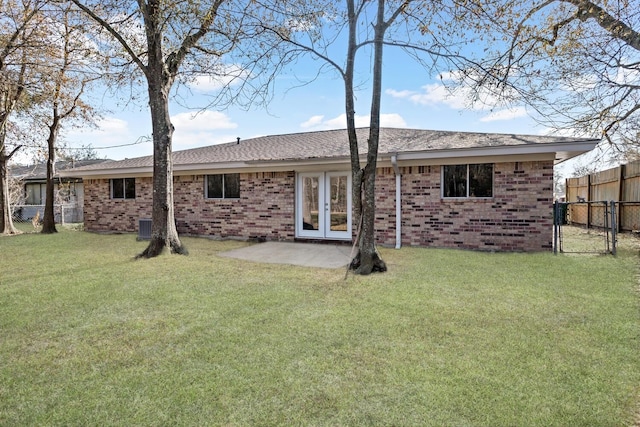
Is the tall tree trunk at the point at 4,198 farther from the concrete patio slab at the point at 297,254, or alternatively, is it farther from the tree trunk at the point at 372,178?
the tree trunk at the point at 372,178

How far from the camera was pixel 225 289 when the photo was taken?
5477 millimetres

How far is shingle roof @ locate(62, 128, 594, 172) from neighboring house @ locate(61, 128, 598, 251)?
1.8 inches

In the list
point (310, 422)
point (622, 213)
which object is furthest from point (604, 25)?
point (310, 422)

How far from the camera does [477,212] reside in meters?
8.86

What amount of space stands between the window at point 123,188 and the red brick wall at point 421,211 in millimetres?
2365

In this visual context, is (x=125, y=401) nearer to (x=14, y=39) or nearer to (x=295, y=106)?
(x=295, y=106)

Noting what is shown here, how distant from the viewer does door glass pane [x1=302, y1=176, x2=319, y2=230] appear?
10641 millimetres

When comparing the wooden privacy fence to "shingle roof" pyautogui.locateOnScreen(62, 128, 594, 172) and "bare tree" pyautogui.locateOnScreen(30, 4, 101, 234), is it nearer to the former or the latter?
"shingle roof" pyautogui.locateOnScreen(62, 128, 594, 172)

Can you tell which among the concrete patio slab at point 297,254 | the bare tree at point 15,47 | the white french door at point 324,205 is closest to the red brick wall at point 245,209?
the white french door at point 324,205

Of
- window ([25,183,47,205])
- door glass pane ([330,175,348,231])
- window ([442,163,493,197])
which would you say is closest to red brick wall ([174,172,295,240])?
door glass pane ([330,175,348,231])

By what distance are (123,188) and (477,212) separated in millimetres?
12502

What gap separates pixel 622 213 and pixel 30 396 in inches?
616

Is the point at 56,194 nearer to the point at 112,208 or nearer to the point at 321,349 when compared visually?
the point at 112,208

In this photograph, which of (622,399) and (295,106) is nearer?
(622,399)
